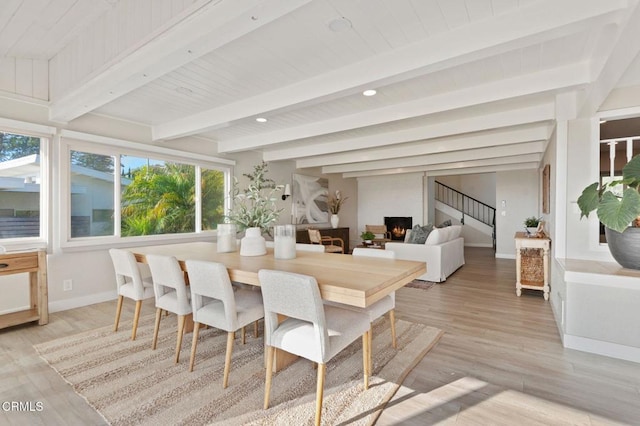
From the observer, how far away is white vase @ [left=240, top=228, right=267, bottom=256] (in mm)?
2760

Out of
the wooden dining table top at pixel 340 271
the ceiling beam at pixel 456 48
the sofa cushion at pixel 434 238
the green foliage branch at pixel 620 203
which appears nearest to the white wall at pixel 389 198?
the sofa cushion at pixel 434 238

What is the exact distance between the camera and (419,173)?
8586 millimetres

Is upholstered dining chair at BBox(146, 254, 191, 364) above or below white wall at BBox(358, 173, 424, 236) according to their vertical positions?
below

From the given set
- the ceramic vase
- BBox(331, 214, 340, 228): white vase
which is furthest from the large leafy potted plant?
BBox(331, 214, 340, 228): white vase

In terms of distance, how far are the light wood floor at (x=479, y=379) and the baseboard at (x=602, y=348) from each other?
68mm

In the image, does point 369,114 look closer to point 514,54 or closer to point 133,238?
point 514,54

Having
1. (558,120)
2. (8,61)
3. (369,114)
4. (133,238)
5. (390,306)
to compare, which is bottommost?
(390,306)

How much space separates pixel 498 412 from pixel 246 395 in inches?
59.0

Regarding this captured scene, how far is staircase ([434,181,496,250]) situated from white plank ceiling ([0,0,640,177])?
597 centimetres

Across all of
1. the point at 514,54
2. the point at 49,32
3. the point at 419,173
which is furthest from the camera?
the point at 419,173

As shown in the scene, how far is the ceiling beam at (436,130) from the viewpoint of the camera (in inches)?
138

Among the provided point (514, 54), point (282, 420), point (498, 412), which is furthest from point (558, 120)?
A: point (282, 420)

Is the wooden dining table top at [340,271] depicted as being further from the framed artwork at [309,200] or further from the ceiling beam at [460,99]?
the framed artwork at [309,200]

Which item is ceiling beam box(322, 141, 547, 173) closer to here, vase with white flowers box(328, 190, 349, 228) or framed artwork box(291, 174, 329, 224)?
framed artwork box(291, 174, 329, 224)
